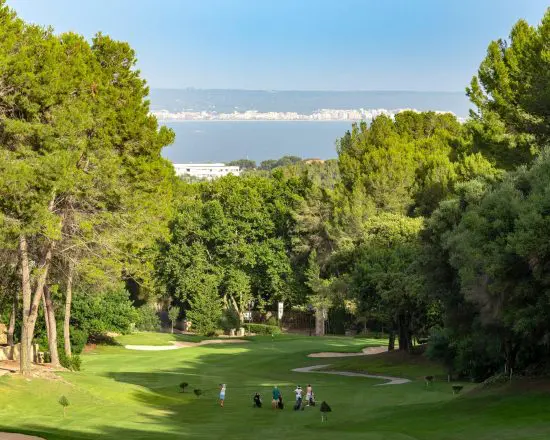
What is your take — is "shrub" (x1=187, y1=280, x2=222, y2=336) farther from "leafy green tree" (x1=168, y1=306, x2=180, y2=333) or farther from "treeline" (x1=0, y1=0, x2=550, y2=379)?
"treeline" (x1=0, y1=0, x2=550, y2=379)

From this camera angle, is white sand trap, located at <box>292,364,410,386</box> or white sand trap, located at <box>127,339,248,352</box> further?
white sand trap, located at <box>127,339,248,352</box>

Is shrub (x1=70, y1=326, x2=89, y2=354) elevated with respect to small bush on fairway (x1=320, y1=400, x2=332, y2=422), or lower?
elevated

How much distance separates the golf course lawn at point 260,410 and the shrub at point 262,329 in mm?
35813

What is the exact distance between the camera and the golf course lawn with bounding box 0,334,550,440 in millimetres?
31219

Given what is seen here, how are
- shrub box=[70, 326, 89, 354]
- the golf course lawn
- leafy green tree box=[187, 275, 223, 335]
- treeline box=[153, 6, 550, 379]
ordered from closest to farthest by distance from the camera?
1. the golf course lawn
2. treeline box=[153, 6, 550, 379]
3. shrub box=[70, 326, 89, 354]
4. leafy green tree box=[187, 275, 223, 335]

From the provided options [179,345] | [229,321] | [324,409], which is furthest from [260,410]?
[229,321]

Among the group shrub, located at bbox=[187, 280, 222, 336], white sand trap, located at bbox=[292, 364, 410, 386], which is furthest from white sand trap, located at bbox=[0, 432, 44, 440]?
shrub, located at bbox=[187, 280, 222, 336]

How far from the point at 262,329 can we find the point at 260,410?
2274 inches

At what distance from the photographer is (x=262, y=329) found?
99.2 m

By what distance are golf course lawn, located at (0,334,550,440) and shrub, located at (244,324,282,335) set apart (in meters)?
35.8

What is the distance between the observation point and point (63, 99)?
144ft

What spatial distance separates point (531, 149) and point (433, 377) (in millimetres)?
13627

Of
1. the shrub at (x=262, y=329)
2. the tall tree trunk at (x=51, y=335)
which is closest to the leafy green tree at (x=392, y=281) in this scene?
the tall tree trunk at (x=51, y=335)

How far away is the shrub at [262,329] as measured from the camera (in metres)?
98.9
